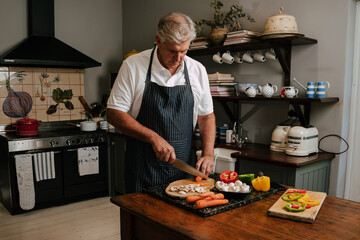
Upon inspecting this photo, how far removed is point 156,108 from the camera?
205 centimetres

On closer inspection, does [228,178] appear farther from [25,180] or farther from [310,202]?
[25,180]

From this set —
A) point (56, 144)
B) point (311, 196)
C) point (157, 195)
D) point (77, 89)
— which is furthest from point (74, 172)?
point (311, 196)

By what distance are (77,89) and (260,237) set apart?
13.5 feet

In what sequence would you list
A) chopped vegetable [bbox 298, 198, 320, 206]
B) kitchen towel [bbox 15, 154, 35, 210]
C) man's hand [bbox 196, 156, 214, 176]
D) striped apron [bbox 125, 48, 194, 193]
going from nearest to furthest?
chopped vegetable [bbox 298, 198, 320, 206], man's hand [bbox 196, 156, 214, 176], striped apron [bbox 125, 48, 194, 193], kitchen towel [bbox 15, 154, 35, 210]

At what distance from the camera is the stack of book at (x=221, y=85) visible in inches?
134

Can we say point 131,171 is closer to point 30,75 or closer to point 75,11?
point 30,75

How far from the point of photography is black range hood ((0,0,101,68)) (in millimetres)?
4004

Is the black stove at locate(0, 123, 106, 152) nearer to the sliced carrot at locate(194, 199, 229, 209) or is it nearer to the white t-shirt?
the white t-shirt

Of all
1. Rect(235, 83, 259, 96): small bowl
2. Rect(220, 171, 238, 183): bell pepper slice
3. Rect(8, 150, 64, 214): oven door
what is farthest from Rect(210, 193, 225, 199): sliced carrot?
Rect(8, 150, 64, 214): oven door

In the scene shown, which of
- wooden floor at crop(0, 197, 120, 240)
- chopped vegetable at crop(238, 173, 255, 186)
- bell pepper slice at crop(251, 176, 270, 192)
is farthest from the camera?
wooden floor at crop(0, 197, 120, 240)

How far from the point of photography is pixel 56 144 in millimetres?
3973

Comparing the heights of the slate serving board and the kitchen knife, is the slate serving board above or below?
below

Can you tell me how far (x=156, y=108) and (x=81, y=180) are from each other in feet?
8.32

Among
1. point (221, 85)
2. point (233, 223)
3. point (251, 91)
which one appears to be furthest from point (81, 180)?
point (233, 223)
